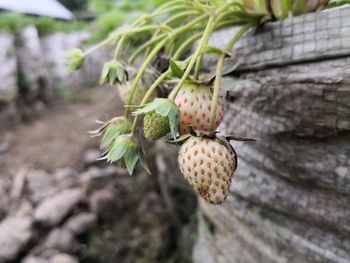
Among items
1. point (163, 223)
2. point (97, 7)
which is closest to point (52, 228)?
point (163, 223)

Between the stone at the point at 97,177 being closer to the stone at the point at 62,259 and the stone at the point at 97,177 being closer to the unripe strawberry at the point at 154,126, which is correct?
the stone at the point at 62,259

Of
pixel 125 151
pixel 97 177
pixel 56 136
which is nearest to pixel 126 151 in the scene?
pixel 125 151

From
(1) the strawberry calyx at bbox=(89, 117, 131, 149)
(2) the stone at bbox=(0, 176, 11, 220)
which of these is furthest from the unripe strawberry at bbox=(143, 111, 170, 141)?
(2) the stone at bbox=(0, 176, 11, 220)

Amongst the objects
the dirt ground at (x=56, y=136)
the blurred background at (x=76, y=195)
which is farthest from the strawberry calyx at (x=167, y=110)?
the dirt ground at (x=56, y=136)

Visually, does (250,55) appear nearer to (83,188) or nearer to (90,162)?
(83,188)

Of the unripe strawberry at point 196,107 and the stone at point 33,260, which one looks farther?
the stone at point 33,260

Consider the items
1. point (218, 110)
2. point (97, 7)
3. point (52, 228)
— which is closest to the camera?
point (218, 110)

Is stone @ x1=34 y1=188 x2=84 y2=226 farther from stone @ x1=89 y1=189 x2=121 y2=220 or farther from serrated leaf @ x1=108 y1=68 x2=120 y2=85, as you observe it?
serrated leaf @ x1=108 y1=68 x2=120 y2=85
